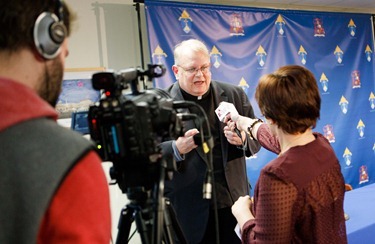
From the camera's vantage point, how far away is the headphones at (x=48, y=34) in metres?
0.61

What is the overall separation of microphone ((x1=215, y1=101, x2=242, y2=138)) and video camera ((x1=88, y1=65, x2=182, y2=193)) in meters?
0.77

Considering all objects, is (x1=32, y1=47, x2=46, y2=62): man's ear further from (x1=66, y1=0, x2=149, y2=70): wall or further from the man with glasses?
(x1=66, y1=0, x2=149, y2=70): wall

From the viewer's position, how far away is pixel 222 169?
1.78 meters

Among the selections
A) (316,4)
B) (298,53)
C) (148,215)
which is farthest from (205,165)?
(316,4)

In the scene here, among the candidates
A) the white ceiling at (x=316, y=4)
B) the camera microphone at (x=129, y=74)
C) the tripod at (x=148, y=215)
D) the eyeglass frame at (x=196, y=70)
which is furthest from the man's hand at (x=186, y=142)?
the white ceiling at (x=316, y=4)

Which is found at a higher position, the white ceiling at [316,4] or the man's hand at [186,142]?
the white ceiling at [316,4]

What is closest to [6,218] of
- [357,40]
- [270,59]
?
[270,59]

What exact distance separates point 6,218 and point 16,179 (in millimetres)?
63

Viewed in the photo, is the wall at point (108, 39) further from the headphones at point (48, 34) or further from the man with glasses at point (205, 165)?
the headphones at point (48, 34)

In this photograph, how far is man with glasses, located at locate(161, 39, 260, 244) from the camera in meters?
1.74

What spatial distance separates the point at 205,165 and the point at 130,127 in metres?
0.98

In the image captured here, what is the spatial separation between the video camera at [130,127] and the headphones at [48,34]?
218 mm

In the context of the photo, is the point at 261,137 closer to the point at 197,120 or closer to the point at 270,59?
the point at 197,120

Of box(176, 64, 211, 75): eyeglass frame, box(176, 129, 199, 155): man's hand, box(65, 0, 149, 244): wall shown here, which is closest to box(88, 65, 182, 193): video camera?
box(176, 129, 199, 155): man's hand
